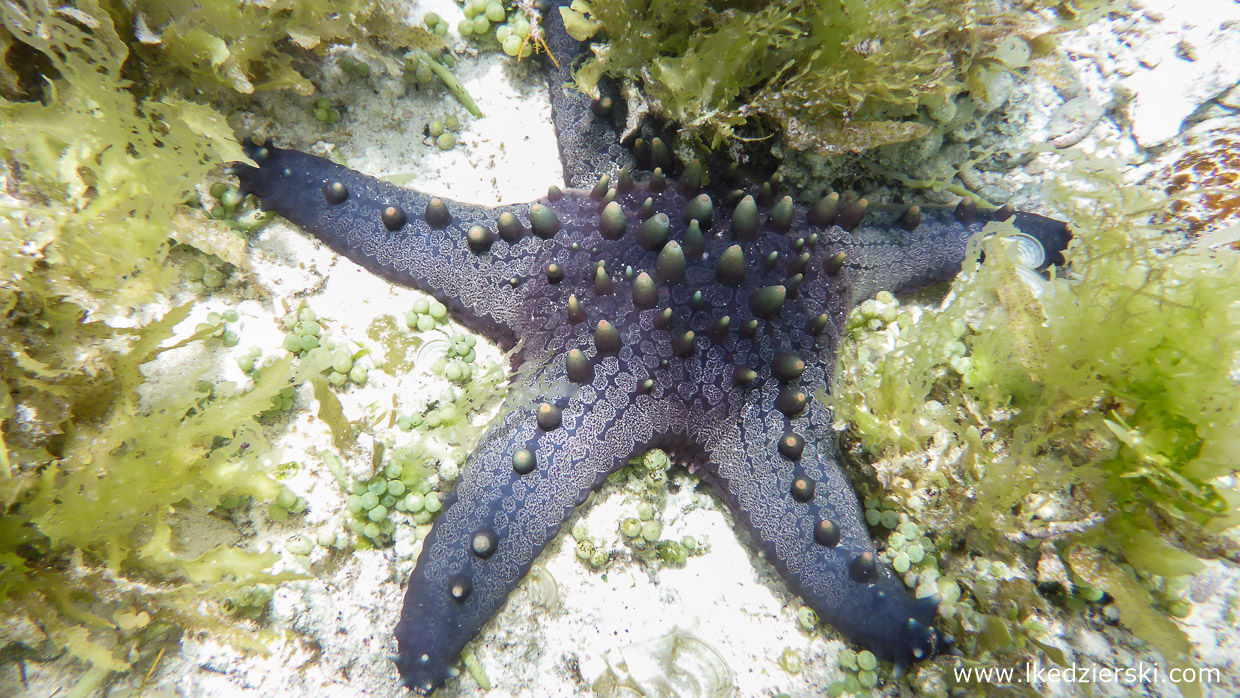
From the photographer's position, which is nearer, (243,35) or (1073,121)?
(243,35)

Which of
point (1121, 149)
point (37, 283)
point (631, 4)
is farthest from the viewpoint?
point (1121, 149)

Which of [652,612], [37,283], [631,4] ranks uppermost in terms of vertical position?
[631,4]

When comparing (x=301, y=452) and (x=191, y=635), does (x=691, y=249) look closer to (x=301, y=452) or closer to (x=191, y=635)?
(x=301, y=452)

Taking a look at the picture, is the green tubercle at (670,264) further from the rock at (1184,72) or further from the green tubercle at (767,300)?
the rock at (1184,72)

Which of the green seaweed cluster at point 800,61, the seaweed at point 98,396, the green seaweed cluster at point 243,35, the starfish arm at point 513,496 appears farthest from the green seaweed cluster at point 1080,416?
the green seaweed cluster at point 243,35

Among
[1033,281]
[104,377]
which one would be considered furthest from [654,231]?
[104,377]

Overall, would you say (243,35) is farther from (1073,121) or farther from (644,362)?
(1073,121)

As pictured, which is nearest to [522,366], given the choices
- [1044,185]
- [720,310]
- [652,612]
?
[720,310]
